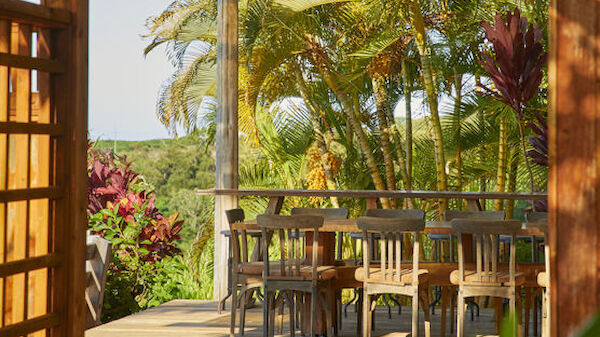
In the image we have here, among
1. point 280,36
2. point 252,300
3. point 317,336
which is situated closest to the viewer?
point 317,336

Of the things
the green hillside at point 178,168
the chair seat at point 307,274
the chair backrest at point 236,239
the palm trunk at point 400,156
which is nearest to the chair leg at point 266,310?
the chair seat at point 307,274

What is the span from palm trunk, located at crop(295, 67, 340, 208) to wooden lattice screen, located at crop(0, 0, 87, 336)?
785cm

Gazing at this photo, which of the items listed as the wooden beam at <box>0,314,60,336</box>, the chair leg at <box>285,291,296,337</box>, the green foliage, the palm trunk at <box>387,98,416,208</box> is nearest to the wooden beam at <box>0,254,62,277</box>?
the wooden beam at <box>0,314,60,336</box>

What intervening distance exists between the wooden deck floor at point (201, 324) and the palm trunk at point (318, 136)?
4159 millimetres

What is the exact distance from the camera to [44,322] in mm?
2904

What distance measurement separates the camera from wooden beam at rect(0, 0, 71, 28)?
2715 millimetres

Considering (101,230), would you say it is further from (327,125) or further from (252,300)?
(327,125)

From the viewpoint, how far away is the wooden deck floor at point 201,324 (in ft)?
18.9

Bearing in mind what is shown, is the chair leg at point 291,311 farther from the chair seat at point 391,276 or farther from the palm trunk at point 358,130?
the palm trunk at point 358,130

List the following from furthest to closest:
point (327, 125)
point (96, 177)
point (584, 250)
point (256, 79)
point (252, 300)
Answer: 1. point (327, 125)
2. point (256, 79)
3. point (96, 177)
4. point (252, 300)
5. point (584, 250)

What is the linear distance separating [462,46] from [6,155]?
7.59 m

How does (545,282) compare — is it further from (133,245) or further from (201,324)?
(133,245)

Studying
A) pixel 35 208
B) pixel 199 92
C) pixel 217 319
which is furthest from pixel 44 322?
pixel 199 92

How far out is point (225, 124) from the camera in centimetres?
715
